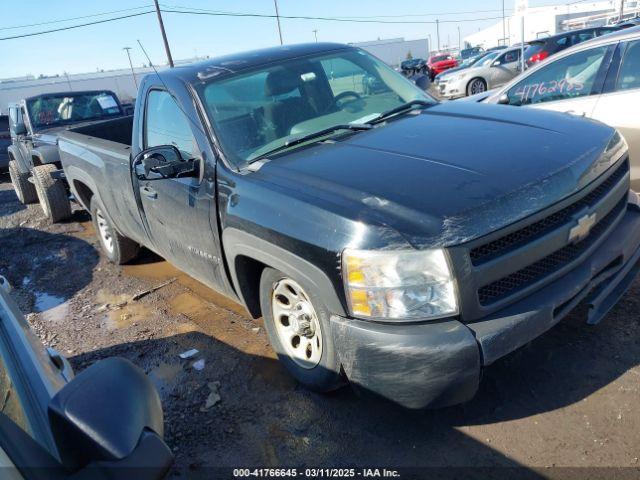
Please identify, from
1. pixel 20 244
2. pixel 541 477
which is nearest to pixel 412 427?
pixel 541 477

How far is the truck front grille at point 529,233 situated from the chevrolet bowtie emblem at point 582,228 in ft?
0.17

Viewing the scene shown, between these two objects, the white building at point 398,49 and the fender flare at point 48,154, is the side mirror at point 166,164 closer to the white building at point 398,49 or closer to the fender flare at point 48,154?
the fender flare at point 48,154

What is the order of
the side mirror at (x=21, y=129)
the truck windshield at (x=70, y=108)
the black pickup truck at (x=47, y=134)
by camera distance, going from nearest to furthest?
the black pickup truck at (x=47, y=134) → the side mirror at (x=21, y=129) → the truck windshield at (x=70, y=108)

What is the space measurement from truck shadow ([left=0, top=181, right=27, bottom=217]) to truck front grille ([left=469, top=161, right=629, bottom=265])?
9.83 metres

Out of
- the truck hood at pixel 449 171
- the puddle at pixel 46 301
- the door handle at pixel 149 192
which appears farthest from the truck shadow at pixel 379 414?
the puddle at pixel 46 301

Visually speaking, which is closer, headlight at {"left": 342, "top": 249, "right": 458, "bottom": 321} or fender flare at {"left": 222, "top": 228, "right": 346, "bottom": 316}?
headlight at {"left": 342, "top": 249, "right": 458, "bottom": 321}

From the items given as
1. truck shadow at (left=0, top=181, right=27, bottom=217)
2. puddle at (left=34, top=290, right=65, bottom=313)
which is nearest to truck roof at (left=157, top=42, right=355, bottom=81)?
puddle at (left=34, top=290, right=65, bottom=313)

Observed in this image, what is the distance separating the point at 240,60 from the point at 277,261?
68.4 inches

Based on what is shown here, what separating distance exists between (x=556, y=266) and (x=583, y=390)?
0.74 m

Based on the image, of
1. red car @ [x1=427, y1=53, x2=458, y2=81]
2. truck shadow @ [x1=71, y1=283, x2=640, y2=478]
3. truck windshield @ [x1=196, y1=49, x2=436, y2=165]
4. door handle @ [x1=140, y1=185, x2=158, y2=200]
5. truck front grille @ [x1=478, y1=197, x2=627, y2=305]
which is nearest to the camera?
truck front grille @ [x1=478, y1=197, x2=627, y2=305]

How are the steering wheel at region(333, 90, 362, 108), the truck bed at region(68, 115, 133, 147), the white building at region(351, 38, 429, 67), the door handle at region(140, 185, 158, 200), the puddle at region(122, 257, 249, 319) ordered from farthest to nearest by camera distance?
the white building at region(351, 38, 429, 67) < the truck bed at region(68, 115, 133, 147) < the puddle at region(122, 257, 249, 319) < the door handle at region(140, 185, 158, 200) < the steering wheel at region(333, 90, 362, 108)

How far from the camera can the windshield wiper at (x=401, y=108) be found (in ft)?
11.2

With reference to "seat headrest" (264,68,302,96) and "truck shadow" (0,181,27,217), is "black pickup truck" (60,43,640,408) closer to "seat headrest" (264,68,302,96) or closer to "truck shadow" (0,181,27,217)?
"seat headrest" (264,68,302,96)

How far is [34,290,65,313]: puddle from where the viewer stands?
203 inches
